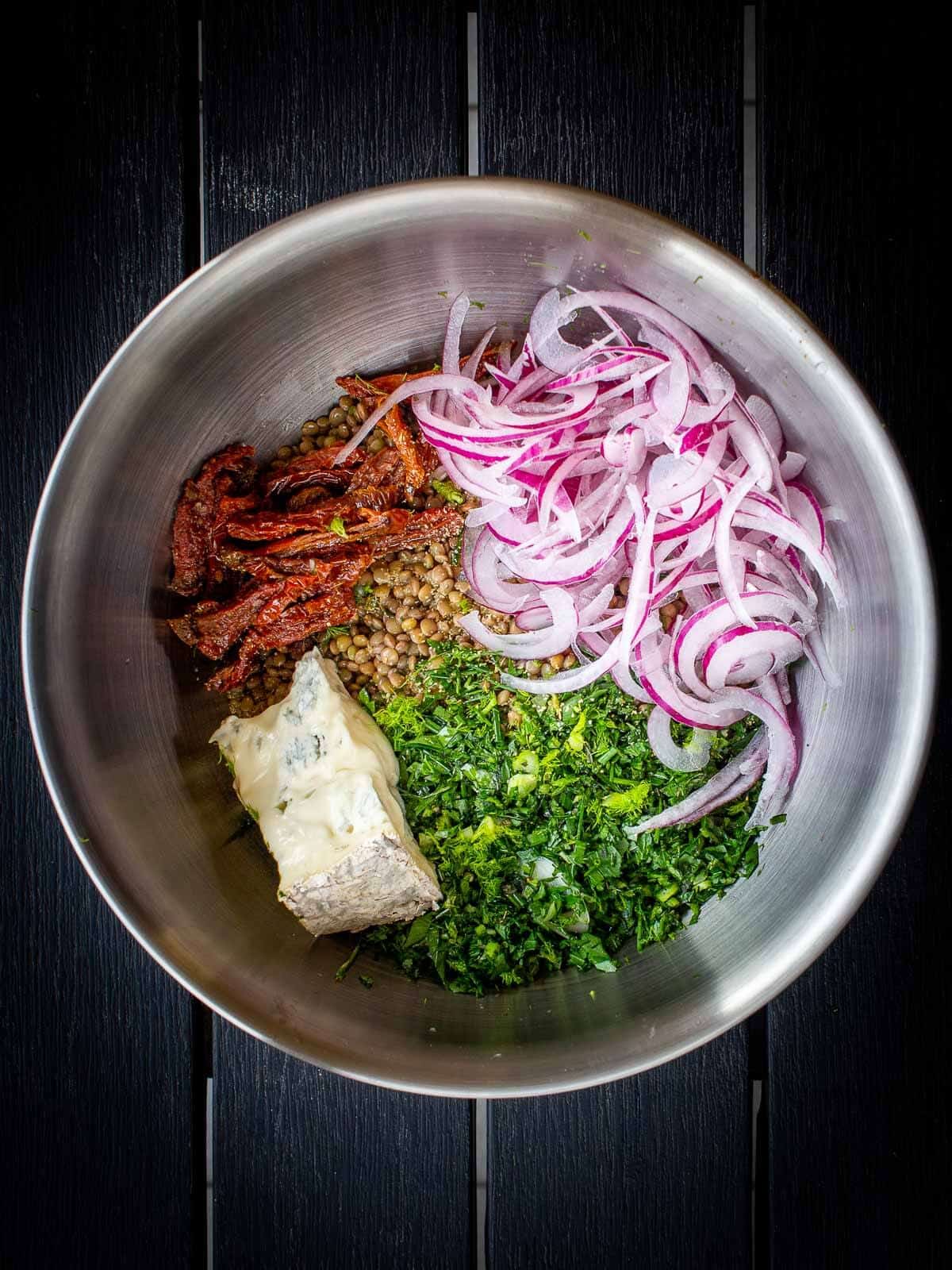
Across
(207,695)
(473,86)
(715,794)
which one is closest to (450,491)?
(207,695)

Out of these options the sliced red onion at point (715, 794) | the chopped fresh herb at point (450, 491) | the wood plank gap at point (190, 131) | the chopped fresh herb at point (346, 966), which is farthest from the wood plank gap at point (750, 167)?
the chopped fresh herb at point (346, 966)

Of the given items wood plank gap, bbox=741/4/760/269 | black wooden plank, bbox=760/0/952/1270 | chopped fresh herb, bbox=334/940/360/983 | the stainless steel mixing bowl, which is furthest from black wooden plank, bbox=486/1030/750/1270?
wood plank gap, bbox=741/4/760/269

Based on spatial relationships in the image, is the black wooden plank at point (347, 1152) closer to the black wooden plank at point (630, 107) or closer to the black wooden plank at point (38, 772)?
the black wooden plank at point (38, 772)

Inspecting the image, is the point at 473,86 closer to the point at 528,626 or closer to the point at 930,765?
the point at 528,626

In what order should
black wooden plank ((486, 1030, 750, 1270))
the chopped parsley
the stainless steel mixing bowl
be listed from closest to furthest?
the stainless steel mixing bowl < the chopped parsley < black wooden plank ((486, 1030, 750, 1270))

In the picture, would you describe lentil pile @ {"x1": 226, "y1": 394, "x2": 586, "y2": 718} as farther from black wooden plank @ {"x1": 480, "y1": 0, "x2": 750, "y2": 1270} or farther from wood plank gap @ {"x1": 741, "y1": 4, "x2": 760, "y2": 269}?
wood plank gap @ {"x1": 741, "y1": 4, "x2": 760, "y2": 269}

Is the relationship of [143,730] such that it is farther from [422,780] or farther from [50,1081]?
[50,1081]
